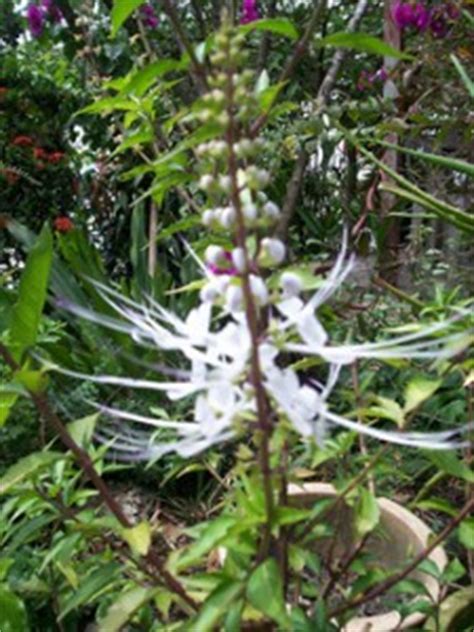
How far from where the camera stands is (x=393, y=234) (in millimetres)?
3023

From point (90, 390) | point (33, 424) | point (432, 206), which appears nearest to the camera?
point (432, 206)

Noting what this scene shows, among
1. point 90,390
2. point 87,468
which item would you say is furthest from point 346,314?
point 87,468

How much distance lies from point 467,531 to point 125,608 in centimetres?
32

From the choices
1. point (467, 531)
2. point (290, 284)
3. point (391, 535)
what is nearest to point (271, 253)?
point (290, 284)

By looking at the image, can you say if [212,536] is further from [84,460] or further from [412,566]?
[412,566]

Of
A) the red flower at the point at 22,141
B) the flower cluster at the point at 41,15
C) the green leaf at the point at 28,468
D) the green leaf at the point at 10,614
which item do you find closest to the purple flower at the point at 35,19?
the flower cluster at the point at 41,15

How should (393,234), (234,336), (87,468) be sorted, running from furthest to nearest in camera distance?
(393,234)
(87,468)
(234,336)

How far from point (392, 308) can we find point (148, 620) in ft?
4.43

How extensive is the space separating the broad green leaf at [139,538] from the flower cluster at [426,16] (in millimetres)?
1855

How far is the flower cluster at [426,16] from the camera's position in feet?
7.48

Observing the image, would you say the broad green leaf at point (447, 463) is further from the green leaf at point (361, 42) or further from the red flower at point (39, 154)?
the red flower at point (39, 154)

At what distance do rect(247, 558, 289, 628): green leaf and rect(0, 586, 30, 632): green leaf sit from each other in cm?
48

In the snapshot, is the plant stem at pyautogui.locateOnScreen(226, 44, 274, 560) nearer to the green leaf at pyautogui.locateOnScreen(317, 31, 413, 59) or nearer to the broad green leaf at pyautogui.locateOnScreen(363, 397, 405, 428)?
the broad green leaf at pyautogui.locateOnScreen(363, 397, 405, 428)

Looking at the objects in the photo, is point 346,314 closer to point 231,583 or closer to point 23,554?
point 23,554
